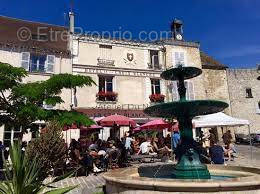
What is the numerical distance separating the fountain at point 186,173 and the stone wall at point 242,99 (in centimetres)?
2340

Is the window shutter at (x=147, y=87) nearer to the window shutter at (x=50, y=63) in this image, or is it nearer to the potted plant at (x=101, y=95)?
the potted plant at (x=101, y=95)

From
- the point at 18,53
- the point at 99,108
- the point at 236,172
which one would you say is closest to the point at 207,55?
the point at 99,108

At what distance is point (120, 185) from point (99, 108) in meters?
15.8

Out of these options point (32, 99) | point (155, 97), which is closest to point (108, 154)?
point (32, 99)

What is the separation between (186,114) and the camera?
22.1ft

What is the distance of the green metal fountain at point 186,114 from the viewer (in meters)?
6.14

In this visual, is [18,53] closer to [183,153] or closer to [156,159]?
[156,159]

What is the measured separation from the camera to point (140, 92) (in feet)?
73.8

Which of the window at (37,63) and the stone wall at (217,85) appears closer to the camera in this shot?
the window at (37,63)

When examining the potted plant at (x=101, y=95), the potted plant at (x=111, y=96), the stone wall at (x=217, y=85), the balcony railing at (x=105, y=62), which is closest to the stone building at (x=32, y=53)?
the potted plant at (x=101, y=95)

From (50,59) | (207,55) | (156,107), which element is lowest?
(156,107)

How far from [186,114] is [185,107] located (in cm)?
46

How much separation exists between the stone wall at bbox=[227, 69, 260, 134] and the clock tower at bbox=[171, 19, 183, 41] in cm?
755

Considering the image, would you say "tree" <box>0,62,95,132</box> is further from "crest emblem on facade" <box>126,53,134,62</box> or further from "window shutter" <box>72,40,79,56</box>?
"crest emblem on facade" <box>126,53,134,62</box>
